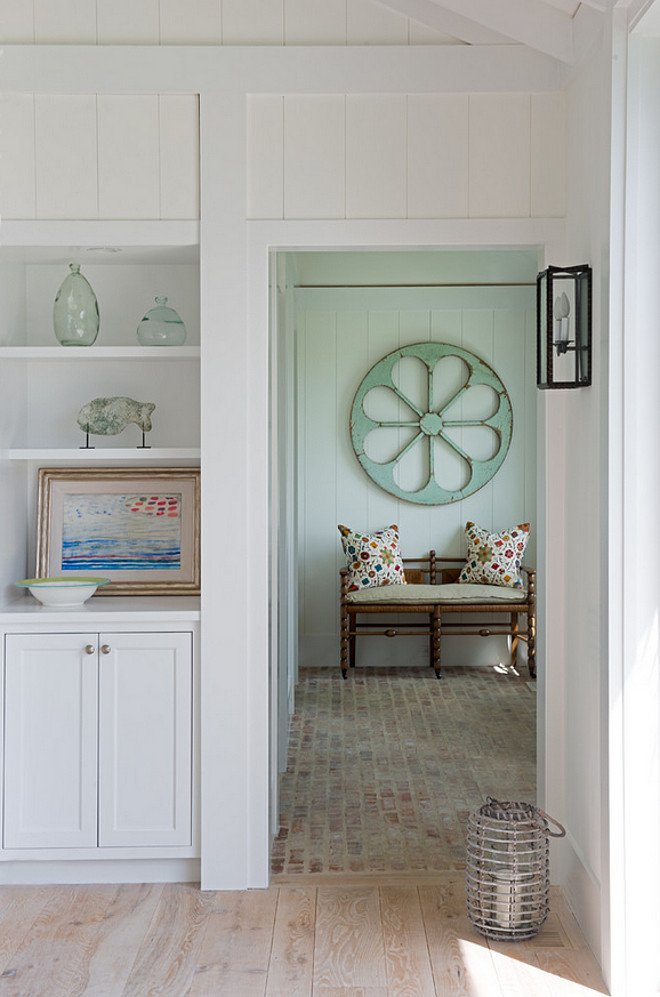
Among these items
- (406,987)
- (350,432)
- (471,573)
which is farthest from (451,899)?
(350,432)

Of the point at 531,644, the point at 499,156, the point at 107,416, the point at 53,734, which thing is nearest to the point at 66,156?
the point at 107,416

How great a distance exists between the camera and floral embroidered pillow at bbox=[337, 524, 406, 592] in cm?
655

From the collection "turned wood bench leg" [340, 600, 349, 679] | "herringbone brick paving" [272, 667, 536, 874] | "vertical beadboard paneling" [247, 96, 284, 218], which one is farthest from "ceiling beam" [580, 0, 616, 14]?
"turned wood bench leg" [340, 600, 349, 679]

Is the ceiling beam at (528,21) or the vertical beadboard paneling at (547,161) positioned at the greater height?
the ceiling beam at (528,21)

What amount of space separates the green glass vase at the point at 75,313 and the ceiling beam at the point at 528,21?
4.95 ft

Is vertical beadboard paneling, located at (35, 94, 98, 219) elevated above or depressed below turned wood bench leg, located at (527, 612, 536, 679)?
above

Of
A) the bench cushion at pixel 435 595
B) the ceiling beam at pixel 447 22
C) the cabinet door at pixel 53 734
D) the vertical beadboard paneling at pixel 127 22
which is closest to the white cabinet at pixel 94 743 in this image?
the cabinet door at pixel 53 734

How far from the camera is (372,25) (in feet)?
10.8

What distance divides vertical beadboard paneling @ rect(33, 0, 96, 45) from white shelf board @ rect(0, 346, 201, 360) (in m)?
1.00

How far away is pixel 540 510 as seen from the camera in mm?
3408

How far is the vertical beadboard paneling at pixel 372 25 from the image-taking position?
329 centimetres

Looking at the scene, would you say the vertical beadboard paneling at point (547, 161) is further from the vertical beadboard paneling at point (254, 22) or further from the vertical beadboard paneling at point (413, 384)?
the vertical beadboard paneling at point (413, 384)

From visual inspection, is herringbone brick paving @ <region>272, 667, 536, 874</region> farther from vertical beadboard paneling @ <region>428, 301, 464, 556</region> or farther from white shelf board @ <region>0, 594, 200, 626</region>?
white shelf board @ <region>0, 594, 200, 626</region>

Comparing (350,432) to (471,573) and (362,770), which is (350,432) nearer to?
(471,573)
